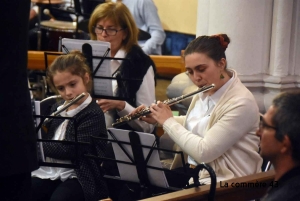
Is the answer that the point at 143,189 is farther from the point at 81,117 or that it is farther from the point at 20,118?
the point at 20,118

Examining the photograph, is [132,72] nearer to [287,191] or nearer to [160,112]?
[160,112]

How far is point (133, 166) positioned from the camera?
2.51 metres

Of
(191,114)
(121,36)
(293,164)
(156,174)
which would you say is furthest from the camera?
(121,36)

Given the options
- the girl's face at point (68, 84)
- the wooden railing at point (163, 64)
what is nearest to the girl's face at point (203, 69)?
the girl's face at point (68, 84)

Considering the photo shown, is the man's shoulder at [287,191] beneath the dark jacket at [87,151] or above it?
above

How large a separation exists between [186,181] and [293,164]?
102cm

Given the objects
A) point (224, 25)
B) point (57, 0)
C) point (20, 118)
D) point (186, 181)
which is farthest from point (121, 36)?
→ point (57, 0)

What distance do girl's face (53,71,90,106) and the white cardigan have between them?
20.1 inches

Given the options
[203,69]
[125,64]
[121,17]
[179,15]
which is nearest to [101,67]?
[125,64]

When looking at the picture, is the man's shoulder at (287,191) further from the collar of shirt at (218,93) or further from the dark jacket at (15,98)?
the collar of shirt at (218,93)

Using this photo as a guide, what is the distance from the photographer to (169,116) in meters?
2.69

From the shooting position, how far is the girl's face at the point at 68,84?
9.45 feet

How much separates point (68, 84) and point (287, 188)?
4.80 ft

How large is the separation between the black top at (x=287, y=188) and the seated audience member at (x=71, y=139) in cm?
111
